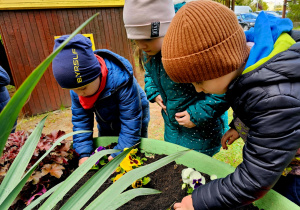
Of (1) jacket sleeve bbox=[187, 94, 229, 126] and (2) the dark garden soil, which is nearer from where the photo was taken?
(2) the dark garden soil

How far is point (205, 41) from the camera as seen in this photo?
0.70 metres

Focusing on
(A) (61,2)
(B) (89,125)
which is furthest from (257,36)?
(A) (61,2)

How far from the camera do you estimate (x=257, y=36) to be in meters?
0.81

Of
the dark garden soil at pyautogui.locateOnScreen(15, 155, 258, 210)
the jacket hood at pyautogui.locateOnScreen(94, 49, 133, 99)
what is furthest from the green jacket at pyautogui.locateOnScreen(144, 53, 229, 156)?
the dark garden soil at pyautogui.locateOnScreen(15, 155, 258, 210)

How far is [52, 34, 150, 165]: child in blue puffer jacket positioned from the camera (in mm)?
1085

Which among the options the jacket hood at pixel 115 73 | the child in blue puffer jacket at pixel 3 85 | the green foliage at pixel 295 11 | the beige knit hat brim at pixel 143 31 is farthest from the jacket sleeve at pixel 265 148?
the green foliage at pixel 295 11

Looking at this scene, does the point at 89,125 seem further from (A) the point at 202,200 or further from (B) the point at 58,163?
(A) the point at 202,200

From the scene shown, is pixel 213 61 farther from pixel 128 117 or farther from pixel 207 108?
pixel 128 117

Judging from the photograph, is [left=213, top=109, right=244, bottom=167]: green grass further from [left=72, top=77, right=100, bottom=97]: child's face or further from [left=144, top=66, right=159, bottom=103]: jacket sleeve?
[left=72, top=77, right=100, bottom=97]: child's face

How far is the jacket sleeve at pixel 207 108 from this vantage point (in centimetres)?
116

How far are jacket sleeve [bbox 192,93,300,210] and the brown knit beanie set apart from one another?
0.58 ft

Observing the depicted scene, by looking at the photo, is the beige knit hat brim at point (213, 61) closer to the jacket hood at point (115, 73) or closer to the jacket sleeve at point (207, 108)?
the jacket sleeve at point (207, 108)

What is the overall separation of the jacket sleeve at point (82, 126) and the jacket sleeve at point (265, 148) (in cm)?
96

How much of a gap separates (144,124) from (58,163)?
2.80ft
